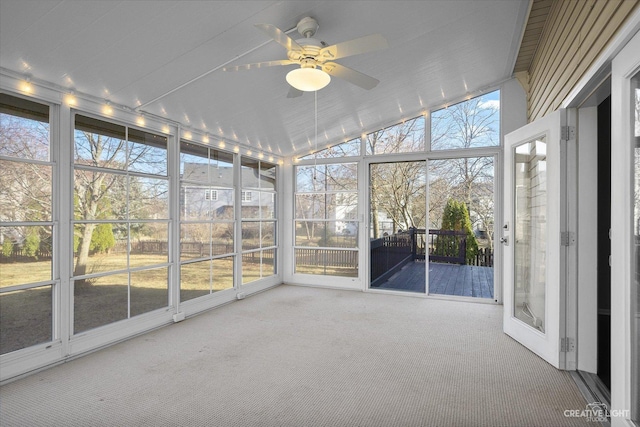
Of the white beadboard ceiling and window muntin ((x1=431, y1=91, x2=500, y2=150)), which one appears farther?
window muntin ((x1=431, y1=91, x2=500, y2=150))

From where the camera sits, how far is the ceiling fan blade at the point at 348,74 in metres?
2.60

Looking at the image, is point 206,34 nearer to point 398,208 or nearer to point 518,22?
point 518,22

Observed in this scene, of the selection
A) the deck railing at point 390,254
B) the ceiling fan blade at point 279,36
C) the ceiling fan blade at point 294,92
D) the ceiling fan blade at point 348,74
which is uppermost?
the ceiling fan blade at point 279,36

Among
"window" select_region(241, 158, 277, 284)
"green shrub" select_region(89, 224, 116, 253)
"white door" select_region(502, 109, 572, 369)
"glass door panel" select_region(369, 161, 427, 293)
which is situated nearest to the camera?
"white door" select_region(502, 109, 572, 369)

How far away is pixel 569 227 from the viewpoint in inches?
108

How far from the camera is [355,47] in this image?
2.28 m

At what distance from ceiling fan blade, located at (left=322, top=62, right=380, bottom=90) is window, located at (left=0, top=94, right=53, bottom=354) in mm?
2530

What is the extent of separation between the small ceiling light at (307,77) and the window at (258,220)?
10.4 feet

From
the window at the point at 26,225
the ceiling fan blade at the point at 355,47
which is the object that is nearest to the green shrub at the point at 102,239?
the window at the point at 26,225

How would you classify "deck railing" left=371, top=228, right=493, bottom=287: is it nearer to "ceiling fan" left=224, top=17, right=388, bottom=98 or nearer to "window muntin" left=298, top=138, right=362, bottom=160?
"window muntin" left=298, top=138, right=362, bottom=160

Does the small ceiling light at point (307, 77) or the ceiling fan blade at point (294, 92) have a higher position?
the ceiling fan blade at point (294, 92)

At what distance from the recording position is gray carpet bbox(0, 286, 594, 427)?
2129mm

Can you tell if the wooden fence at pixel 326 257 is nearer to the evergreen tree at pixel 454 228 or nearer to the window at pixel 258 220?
the window at pixel 258 220

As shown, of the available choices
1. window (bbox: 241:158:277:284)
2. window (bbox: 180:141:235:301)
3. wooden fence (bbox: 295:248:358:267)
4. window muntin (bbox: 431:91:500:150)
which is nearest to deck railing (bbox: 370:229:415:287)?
wooden fence (bbox: 295:248:358:267)
